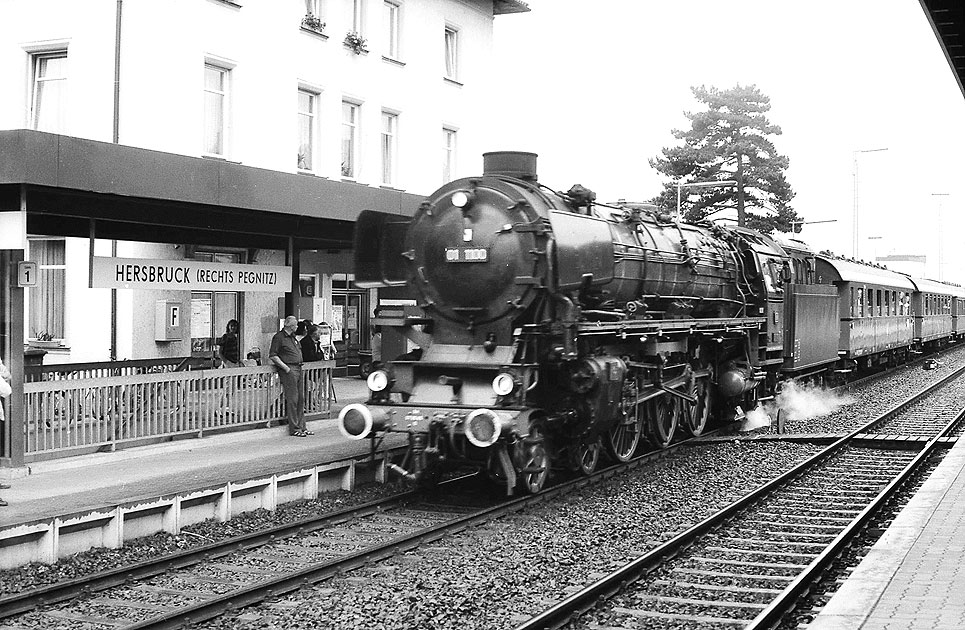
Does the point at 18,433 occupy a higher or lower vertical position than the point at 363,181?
lower

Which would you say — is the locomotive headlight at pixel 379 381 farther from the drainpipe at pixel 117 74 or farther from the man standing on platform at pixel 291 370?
the drainpipe at pixel 117 74

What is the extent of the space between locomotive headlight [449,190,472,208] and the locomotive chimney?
75 centimetres

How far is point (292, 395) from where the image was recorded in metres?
13.5

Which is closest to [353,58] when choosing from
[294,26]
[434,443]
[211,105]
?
[294,26]

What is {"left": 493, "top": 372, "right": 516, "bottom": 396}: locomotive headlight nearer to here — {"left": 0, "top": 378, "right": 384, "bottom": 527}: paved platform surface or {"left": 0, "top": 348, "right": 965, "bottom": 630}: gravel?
{"left": 0, "top": 348, "right": 965, "bottom": 630}: gravel

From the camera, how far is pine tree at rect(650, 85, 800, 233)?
46094 mm

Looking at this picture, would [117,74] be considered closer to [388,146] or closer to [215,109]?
[215,109]

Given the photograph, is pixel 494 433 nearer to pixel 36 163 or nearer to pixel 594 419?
pixel 594 419

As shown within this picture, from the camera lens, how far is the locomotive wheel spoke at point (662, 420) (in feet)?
45.0

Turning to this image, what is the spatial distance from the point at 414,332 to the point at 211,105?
10758 mm

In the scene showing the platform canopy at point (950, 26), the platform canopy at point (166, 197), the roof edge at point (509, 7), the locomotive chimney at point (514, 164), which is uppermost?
the roof edge at point (509, 7)

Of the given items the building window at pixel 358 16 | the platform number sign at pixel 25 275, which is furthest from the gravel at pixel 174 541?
the building window at pixel 358 16

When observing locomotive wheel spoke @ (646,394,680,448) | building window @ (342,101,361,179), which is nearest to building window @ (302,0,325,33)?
building window @ (342,101,361,179)

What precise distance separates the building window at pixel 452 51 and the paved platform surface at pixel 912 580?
68.9 feet
